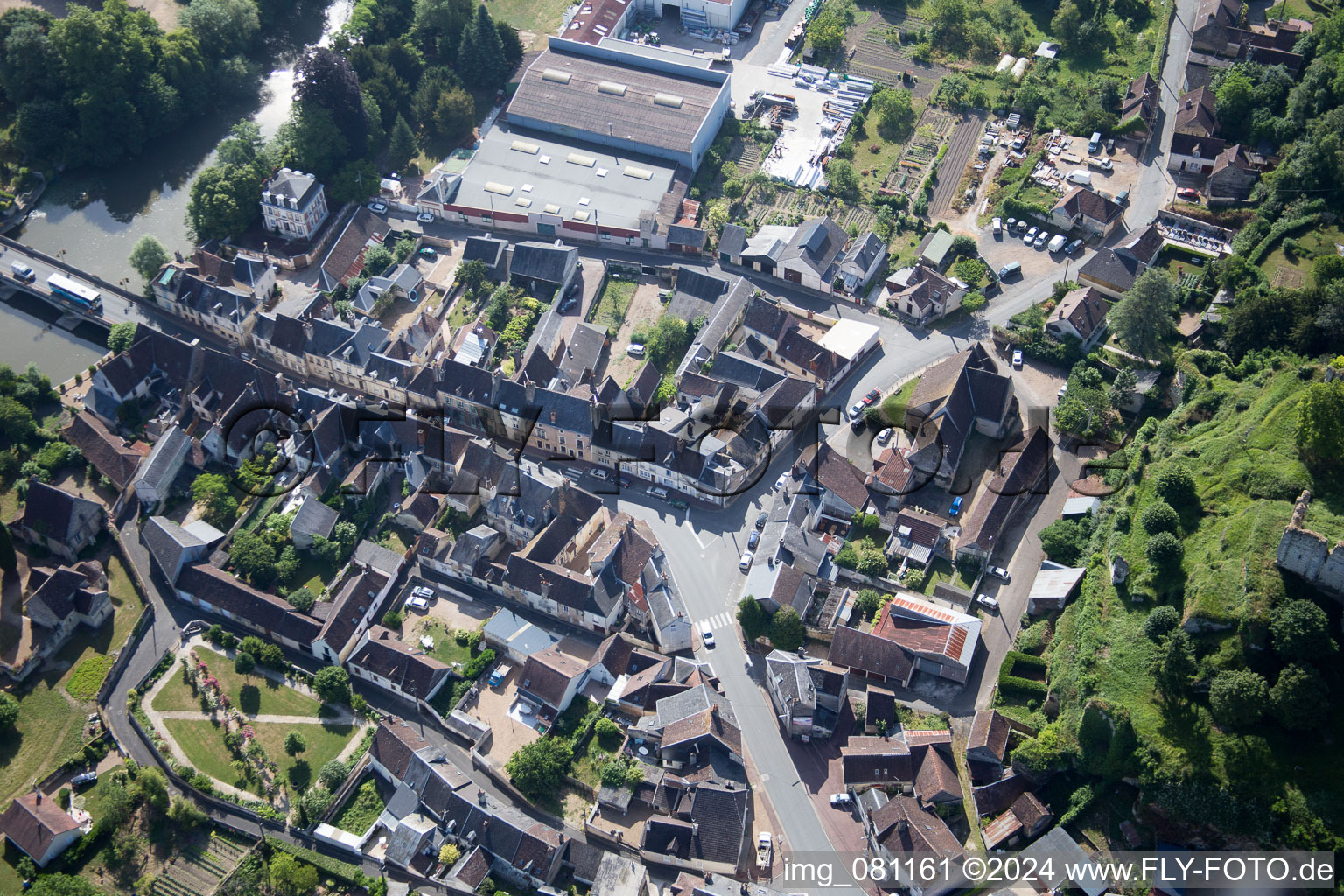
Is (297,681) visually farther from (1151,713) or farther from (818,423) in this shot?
(1151,713)

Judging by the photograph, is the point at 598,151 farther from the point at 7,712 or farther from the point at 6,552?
the point at 7,712

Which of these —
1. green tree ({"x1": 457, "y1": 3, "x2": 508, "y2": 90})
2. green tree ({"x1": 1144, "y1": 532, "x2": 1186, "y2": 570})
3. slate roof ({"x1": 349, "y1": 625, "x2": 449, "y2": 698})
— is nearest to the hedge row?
slate roof ({"x1": 349, "y1": 625, "x2": 449, "y2": 698})

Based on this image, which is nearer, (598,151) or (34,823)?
(34,823)

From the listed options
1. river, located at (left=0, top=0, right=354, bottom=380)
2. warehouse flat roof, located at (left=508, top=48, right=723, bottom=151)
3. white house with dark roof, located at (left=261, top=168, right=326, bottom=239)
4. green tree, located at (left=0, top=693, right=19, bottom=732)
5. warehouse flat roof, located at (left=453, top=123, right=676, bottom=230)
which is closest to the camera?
green tree, located at (left=0, top=693, right=19, bottom=732)

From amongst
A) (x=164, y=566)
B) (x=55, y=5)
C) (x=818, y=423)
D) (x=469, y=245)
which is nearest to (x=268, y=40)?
(x=55, y=5)

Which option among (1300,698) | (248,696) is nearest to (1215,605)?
(1300,698)

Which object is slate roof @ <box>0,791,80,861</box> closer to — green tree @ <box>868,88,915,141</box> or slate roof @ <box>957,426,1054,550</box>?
slate roof @ <box>957,426,1054,550</box>

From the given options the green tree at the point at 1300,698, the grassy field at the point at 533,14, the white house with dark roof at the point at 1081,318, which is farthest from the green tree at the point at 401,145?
the green tree at the point at 1300,698
